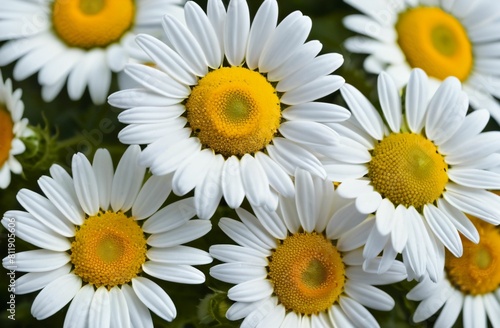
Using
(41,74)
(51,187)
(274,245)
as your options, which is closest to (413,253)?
(274,245)

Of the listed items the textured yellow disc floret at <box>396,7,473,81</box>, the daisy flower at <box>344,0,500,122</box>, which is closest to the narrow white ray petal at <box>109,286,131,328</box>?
the daisy flower at <box>344,0,500,122</box>

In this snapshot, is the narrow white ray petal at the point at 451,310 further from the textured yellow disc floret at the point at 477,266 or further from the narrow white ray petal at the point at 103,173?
the narrow white ray petal at the point at 103,173

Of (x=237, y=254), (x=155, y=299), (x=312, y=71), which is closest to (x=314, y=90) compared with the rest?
(x=312, y=71)

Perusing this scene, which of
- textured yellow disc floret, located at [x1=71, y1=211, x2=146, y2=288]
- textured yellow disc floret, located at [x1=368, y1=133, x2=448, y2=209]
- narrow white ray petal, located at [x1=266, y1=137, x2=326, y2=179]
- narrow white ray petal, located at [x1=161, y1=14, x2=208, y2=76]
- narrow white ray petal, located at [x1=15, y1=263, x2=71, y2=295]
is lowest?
narrow white ray petal, located at [x1=15, y1=263, x2=71, y2=295]

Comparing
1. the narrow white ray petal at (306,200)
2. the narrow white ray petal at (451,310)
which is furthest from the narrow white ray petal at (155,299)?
the narrow white ray petal at (451,310)

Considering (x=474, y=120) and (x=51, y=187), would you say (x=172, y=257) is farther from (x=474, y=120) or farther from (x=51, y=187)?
(x=474, y=120)

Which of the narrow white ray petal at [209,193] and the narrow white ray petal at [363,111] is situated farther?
the narrow white ray petal at [363,111]

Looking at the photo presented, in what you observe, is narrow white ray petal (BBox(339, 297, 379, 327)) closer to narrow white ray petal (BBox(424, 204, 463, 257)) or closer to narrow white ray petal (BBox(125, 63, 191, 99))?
narrow white ray petal (BBox(424, 204, 463, 257))
